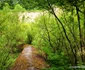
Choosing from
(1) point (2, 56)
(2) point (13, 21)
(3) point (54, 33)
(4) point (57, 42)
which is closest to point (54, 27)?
(3) point (54, 33)

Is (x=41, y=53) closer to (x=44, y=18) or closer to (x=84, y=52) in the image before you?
(x=44, y=18)

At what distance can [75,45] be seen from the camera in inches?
613

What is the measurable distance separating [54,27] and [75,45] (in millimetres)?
2853

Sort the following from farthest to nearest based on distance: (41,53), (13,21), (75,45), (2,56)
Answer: (41,53) < (13,21) < (75,45) < (2,56)

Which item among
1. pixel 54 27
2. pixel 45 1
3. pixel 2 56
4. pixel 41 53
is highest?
pixel 45 1

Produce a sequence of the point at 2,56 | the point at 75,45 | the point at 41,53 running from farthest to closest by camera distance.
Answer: the point at 41,53, the point at 75,45, the point at 2,56

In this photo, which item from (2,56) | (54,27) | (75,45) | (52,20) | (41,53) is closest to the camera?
(2,56)

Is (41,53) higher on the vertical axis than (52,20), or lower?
lower

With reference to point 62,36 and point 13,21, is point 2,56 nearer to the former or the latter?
point 13,21

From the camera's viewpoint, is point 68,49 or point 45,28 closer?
point 68,49

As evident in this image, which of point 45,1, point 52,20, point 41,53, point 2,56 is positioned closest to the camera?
point 45,1

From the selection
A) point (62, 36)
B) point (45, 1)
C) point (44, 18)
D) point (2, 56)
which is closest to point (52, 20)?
point (44, 18)

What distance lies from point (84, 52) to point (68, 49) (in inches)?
181

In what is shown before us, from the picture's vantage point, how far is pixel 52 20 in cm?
1914
